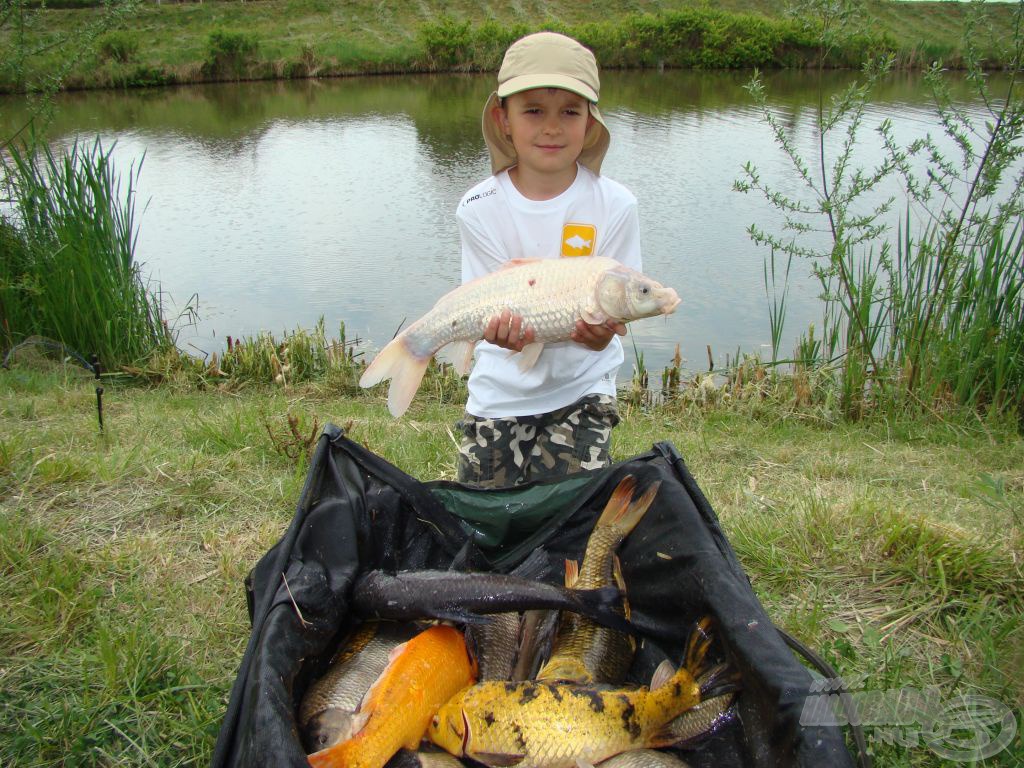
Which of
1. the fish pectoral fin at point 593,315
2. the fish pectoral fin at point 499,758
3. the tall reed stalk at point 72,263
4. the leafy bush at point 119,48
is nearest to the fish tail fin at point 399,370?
the fish pectoral fin at point 593,315

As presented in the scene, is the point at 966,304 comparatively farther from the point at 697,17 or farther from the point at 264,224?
the point at 697,17

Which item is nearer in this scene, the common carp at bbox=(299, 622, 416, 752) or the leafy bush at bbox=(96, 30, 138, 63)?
the common carp at bbox=(299, 622, 416, 752)

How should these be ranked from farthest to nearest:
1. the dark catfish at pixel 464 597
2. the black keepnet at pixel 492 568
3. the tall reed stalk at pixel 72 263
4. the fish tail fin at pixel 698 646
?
the tall reed stalk at pixel 72 263 < the dark catfish at pixel 464 597 < the fish tail fin at pixel 698 646 < the black keepnet at pixel 492 568

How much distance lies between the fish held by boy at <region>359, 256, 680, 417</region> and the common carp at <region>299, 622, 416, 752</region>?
22.4 inches

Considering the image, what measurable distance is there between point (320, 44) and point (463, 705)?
26113 millimetres

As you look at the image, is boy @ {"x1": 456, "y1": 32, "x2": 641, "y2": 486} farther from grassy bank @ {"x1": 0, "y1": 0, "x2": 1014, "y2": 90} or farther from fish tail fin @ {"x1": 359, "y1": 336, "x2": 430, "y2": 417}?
grassy bank @ {"x1": 0, "y1": 0, "x2": 1014, "y2": 90}

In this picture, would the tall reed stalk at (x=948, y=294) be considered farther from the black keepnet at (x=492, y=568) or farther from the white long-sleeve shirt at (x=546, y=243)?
the black keepnet at (x=492, y=568)

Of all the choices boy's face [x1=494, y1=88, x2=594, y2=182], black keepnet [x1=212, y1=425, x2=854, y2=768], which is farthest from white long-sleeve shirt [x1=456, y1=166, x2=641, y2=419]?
black keepnet [x1=212, y1=425, x2=854, y2=768]

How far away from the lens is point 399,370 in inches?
87.2

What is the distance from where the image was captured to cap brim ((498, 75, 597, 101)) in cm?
214

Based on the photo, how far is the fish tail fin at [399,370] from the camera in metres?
2.19

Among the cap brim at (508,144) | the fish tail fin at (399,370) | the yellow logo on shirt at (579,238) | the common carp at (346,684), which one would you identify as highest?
the cap brim at (508,144)

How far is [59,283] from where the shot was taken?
4902 mm

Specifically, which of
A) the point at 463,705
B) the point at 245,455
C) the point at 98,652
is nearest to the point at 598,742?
the point at 463,705
